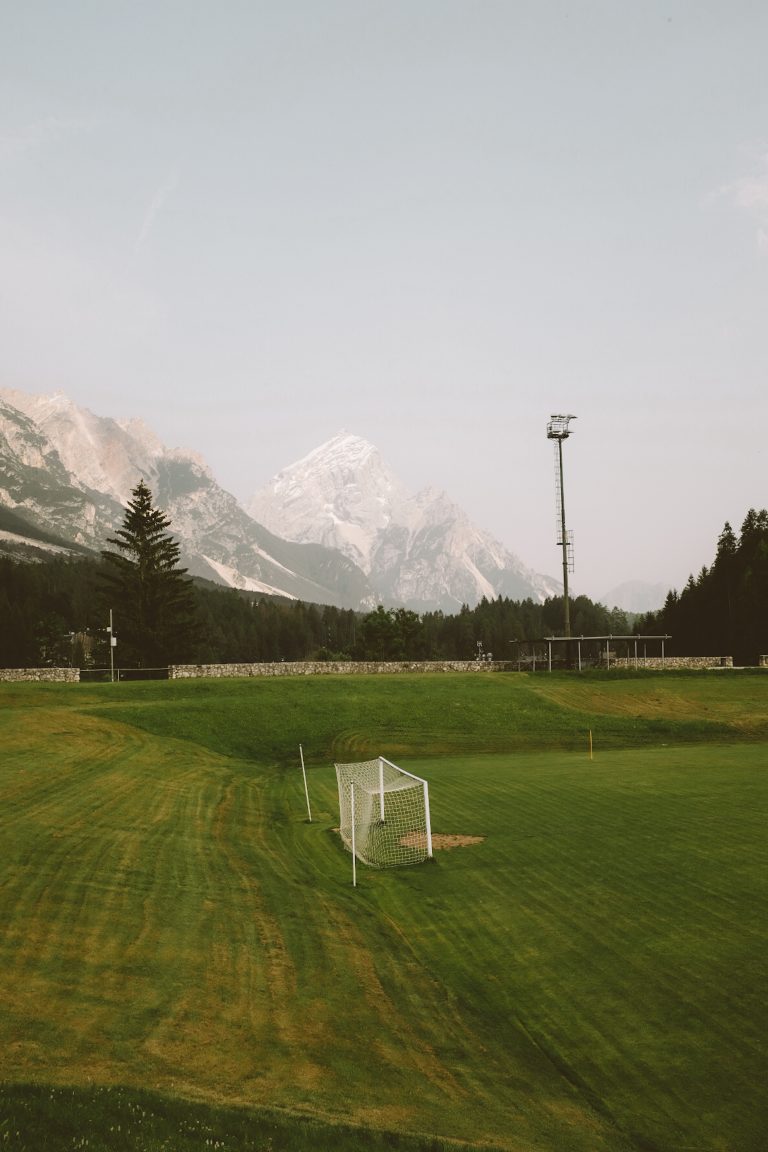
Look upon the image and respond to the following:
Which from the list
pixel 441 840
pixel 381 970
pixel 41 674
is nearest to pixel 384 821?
pixel 441 840

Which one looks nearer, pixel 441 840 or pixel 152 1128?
pixel 152 1128

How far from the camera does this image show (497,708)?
6062 centimetres

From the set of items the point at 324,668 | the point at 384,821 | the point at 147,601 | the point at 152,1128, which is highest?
the point at 147,601

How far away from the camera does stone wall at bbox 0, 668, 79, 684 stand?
75.2m

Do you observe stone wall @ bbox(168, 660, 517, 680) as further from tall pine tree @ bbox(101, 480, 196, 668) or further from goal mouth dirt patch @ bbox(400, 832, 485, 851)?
goal mouth dirt patch @ bbox(400, 832, 485, 851)

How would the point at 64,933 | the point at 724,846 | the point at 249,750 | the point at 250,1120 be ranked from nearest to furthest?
the point at 250,1120 < the point at 64,933 < the point at 724,846 < the point at 249,750

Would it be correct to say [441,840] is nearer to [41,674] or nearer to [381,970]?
[381,970]

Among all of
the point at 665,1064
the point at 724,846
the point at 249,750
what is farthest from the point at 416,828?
the point at 249,750

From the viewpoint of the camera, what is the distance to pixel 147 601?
99.8 m

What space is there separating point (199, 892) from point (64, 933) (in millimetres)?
4085

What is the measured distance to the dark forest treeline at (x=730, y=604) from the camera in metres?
113

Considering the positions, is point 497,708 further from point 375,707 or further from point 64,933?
point 64,933

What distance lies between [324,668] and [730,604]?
62624 millimetres

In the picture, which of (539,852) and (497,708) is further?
(497,708)
